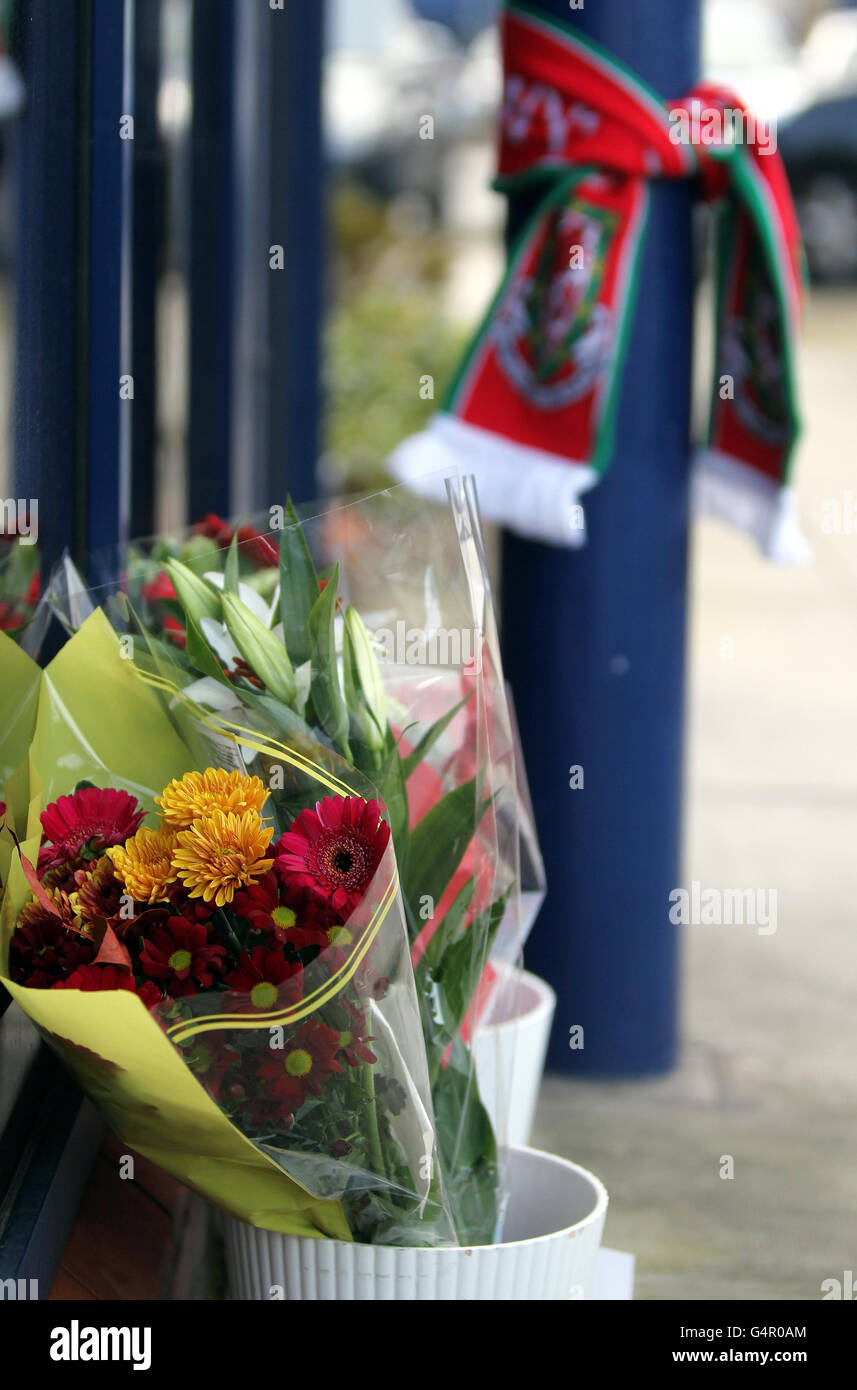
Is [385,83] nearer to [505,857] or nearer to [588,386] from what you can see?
[588,386]

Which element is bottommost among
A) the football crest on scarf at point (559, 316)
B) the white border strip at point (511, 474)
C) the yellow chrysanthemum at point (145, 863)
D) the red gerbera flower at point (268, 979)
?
the red gerbera flower at point (268, 979)

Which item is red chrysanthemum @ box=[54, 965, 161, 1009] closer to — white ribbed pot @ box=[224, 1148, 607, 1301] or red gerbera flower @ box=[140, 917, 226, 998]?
red gerbera flower @ box=[140, 917, 226, 998]

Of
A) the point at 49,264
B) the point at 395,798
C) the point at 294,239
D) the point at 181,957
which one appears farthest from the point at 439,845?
the point at 294,239

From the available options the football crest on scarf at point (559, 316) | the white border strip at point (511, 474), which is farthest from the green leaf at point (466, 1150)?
the football crest on scarf at point (559, 316)

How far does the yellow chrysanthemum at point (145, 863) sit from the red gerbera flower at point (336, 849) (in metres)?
0.09

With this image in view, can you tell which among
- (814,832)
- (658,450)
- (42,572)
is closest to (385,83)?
(814,832)

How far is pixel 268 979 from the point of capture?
51.5 inches

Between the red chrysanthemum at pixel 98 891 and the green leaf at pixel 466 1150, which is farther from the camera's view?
the green leaf at pixel 466 1150

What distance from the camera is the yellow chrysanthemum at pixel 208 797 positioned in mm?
1346

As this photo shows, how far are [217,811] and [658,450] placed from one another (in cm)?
203

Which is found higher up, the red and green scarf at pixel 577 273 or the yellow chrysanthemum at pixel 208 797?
the red and green scarf at pixel 577 273

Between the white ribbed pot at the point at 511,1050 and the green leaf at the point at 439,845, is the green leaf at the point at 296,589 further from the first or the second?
the white ribbed pot at the point at 511,1050

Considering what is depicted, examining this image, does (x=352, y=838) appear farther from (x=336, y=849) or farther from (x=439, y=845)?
(x=439, y=845)

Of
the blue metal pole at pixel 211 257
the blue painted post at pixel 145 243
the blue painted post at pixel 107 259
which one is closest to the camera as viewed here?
the blue painted post at pixel 107 259
